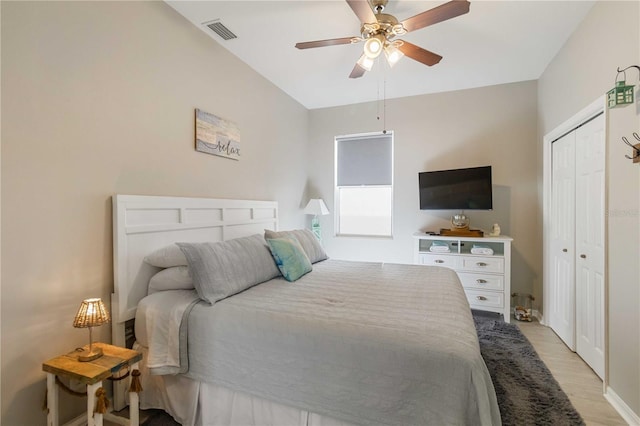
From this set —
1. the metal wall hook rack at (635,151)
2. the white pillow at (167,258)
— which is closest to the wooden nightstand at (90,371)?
the white pillow at (167,258)

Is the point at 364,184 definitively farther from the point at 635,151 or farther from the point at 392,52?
the point at 635,151

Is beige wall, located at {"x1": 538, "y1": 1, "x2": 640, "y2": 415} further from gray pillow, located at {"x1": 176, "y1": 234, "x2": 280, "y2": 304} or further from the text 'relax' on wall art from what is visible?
the text 'relax' on wall art

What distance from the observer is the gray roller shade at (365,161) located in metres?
4.27

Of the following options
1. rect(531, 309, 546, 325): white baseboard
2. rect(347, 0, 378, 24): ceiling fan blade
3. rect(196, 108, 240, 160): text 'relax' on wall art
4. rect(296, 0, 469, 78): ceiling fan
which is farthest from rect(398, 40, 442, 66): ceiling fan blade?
rect(531, 309, 546, 325): white baseboard

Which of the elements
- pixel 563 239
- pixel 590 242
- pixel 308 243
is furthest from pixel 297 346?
pixel 563 239

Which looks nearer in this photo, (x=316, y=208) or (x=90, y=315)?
(x=90, y=315)

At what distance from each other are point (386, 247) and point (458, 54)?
8.35 feet

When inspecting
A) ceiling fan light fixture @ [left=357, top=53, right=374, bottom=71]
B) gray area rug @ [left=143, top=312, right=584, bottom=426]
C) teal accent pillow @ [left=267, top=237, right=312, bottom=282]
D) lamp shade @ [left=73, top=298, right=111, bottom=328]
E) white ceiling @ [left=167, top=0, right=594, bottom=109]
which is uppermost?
white ceiling @ [left=167, top=0, right=594, bottom=109]

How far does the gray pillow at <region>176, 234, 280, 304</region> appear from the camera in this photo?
1800 millimetres

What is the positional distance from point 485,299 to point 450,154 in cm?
190

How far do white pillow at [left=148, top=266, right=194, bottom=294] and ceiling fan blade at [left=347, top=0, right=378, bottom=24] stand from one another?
200 centimetres

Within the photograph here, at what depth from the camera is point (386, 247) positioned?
167 inches

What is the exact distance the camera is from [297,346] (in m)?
1.45

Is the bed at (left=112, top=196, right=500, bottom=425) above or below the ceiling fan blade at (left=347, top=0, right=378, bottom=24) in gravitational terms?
below
